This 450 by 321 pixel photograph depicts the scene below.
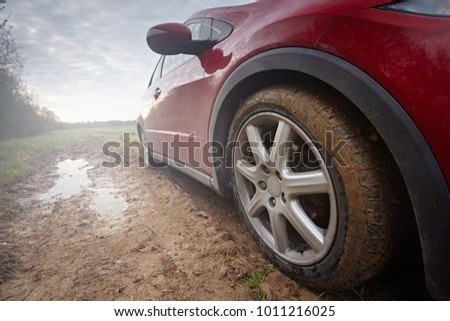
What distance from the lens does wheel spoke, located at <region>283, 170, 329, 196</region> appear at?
2.98ft

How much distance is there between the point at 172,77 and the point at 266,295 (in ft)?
6.36

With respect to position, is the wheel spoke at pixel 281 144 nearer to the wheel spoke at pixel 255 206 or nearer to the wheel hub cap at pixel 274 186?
the wheel hub cap at pixel 274 186

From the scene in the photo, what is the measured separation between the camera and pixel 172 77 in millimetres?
2127

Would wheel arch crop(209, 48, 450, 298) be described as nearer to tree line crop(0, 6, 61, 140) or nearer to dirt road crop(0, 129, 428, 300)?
Result: dirt road crop(0, 129, 428, 300)

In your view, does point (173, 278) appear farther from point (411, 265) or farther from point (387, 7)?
point (387, 7)

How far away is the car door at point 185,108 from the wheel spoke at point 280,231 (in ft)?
2.44

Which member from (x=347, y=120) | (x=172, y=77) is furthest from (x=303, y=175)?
(x=172, y=77)

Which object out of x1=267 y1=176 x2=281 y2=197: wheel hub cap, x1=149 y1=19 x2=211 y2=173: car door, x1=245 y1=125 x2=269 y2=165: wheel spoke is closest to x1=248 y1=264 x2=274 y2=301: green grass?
x1=267 y1=176 x2=281 y2=197: wheel hub cap

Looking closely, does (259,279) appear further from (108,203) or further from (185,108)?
(108,203)

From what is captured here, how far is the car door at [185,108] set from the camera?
1.66 metres

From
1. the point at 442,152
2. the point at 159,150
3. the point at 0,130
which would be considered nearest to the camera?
the point at 442,152

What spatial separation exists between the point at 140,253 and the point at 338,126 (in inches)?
58.4

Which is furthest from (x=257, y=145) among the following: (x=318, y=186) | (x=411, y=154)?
(x=411, y=154)

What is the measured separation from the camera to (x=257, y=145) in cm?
120
